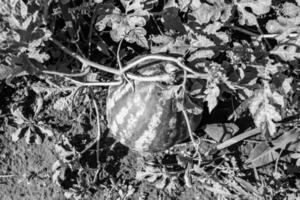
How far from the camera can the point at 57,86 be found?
322cm

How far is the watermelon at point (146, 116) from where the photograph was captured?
2859 mm

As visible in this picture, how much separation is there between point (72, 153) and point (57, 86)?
53 cm

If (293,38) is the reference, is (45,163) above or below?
below

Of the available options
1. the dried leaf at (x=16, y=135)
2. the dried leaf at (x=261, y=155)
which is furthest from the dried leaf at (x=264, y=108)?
the dried leaf at (x=16, y=135)

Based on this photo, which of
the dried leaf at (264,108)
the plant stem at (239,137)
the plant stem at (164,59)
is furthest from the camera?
the plant stem at (239,137)

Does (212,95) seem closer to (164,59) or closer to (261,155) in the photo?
(164,59)

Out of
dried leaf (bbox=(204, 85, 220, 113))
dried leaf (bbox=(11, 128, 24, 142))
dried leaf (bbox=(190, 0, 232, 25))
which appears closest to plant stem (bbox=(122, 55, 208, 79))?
dried leaf (bbox=(204, 85, 220, 113))

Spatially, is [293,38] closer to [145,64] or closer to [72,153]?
[145,64]

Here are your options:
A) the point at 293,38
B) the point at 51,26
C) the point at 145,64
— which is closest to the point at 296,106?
the point at 293,38

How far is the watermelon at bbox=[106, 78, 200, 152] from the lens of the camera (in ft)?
9.38

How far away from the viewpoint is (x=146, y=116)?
2.89m

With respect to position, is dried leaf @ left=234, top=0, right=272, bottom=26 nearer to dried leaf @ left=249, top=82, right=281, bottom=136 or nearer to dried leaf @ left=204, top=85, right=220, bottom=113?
dried leaf @ left=249, top=82, right=281, bottom=136

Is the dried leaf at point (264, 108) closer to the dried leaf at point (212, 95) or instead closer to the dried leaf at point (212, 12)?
the dried leaf at point (212, 95)

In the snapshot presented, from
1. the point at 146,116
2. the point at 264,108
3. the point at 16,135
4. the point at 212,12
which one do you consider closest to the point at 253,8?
the point at 212,12
